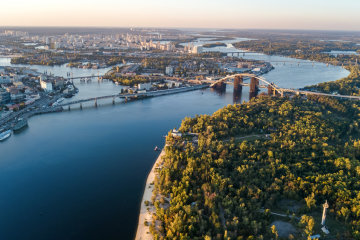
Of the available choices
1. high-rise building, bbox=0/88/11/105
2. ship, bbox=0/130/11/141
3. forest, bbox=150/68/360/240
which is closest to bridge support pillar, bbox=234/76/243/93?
forest, bbox=150/68/360/240

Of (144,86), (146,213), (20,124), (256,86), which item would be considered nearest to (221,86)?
(256,86)

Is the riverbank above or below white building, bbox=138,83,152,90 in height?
below

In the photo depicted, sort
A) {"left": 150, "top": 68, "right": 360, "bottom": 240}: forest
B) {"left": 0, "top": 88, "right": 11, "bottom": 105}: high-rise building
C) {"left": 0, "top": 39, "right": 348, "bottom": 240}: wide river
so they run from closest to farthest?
{"left": 150, "top": 68, "right": 360, "bottom": 240}: forest → {"left": 0, "top": 39, "right": 348, "bottom": 240}: wide river → {"left": 0, "top": 88, "right": 11, "bottom": 105}: high-rise building

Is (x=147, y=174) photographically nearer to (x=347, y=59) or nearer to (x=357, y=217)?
(x=357, y=217)

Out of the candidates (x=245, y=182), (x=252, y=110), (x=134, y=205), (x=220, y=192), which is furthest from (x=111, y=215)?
(x=252, y=110)

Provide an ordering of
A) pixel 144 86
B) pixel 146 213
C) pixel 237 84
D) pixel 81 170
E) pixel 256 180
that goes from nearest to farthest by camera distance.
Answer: pixel 146 213 → pixel 256 180 → pixel 81 170 → pixel 144 86 → pixel 237 84

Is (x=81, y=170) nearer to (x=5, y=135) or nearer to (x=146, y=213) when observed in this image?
(x=146, y=213)

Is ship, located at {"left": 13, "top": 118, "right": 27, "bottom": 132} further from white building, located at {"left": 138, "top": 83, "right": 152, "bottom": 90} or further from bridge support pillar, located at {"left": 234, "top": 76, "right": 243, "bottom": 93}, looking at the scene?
bridge support pillar, located at {"left": 234, "top": 76, "right": 243, "bottom": 93}
